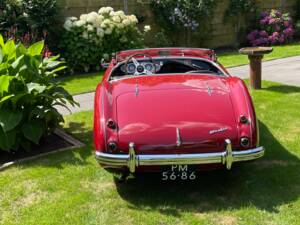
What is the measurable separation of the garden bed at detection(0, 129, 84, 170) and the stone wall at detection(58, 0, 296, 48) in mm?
5927

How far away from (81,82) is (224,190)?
5993mm

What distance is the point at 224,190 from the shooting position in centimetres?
445

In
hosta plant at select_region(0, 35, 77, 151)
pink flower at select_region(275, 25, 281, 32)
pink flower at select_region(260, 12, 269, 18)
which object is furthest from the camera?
pink flower at select_region(260, 12, 269, 18)

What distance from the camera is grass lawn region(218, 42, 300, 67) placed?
11621mm

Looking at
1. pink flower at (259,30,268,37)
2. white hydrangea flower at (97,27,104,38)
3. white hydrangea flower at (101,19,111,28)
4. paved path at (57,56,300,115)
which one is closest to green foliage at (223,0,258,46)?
pink flower at (259,30,268,37)

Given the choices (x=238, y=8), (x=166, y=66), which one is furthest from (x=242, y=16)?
A: (x=166, y=66)

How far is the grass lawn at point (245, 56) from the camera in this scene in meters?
11.6

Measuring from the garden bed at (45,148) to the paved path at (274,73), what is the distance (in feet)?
4.26

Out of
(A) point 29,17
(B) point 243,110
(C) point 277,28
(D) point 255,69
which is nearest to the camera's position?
(B) point 243,110

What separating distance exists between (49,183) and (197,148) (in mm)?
1713

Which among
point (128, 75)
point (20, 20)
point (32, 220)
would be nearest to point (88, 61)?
point (20, 20)

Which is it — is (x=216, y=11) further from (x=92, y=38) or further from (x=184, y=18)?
(x=92, y=38)

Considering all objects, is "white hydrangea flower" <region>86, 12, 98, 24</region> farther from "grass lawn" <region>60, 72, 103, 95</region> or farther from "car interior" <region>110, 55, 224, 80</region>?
"car interior" <region>110, 55, 224, 80</region>

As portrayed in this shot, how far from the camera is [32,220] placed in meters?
4.01
